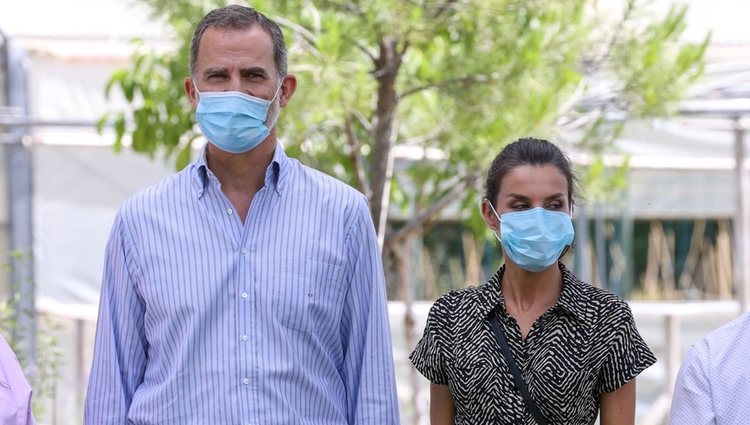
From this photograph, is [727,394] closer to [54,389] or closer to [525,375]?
[525,375]

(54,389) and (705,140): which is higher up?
(705,140)

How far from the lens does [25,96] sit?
20.7ft

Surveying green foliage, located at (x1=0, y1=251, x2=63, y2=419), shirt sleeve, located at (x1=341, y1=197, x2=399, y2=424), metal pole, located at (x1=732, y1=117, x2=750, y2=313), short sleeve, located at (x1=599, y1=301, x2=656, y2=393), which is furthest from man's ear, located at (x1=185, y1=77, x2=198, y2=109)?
metal pole, located at (x1=732, y1=117, x2=750, y2=313)

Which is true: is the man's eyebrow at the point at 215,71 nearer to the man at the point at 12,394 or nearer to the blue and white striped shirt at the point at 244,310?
the blue and white striped shirt at the point at 244,310

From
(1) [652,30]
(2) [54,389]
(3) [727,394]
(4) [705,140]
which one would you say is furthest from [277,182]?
(4) [705,140]

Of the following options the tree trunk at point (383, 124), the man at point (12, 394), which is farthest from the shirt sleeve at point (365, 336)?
the tree trunk at point (383, 124)

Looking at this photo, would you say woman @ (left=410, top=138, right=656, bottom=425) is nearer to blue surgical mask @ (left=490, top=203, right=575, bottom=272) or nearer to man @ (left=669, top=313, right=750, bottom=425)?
blue surgical mask @ (left=490, top=203, right=575, bottom=272)

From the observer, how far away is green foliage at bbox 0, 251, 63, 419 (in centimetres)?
518

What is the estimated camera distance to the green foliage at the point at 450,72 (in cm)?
425

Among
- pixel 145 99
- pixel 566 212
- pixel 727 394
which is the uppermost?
pixel 145 99

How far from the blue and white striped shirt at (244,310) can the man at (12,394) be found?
174 mm

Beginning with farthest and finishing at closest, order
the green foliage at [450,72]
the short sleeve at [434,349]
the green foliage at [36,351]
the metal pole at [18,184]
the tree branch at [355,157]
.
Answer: the metal pole at [18,184] → the green foliage at [36,351] → the tree branch at [355,157] → the green foliage at [450,72] → the short sleeve at [434,349]

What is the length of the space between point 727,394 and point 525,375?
0.46 metres

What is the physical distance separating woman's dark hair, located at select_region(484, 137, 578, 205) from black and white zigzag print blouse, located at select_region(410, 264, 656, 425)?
0.27 m
